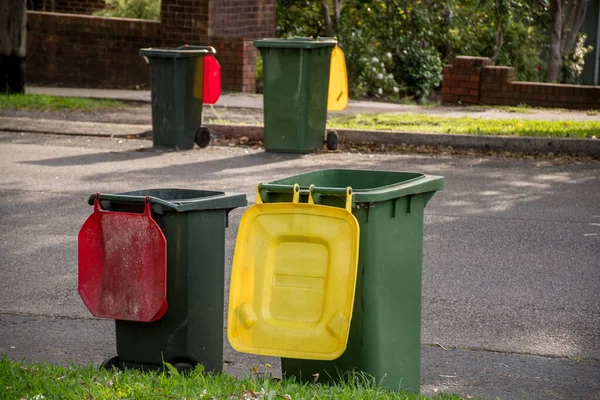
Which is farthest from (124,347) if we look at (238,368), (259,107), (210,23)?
(210,23)

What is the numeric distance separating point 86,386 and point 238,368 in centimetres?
104

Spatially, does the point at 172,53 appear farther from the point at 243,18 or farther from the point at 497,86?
the point at 243,18

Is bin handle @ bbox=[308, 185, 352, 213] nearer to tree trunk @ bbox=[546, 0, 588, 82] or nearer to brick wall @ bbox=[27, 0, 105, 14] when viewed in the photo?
tree trunk @ bbox=[546, 0, 588, 82]

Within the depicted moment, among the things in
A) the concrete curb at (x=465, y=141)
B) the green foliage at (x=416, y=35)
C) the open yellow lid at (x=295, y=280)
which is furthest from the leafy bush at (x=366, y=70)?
the open yellow lid at (x=295, y=280)

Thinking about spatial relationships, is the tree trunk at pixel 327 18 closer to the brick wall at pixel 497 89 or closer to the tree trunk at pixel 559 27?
the brick wall at pixel 497 89

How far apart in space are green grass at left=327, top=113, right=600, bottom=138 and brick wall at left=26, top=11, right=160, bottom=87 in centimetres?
664

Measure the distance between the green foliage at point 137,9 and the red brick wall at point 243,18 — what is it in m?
2.70

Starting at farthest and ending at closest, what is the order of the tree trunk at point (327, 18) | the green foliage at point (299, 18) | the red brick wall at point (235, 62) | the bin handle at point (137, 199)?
the green foliage at point (299, 18) → the tree trunk at point (327, 18) → the red brick wall at point (235, 62) → the bin handle at point (137, 199)

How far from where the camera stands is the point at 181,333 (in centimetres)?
454

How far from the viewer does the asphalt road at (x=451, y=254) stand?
5.22 m

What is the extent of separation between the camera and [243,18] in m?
20.0

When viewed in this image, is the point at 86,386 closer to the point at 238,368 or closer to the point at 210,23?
the point at 238,368

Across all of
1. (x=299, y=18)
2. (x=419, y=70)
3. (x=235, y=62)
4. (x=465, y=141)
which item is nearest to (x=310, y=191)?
(x=465, y=141)

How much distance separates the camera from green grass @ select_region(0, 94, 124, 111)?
15.9 metres
